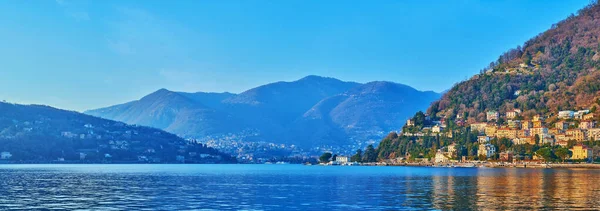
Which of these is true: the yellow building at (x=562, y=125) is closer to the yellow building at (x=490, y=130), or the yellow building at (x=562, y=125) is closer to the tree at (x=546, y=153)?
the tree at (x=546, y=153)

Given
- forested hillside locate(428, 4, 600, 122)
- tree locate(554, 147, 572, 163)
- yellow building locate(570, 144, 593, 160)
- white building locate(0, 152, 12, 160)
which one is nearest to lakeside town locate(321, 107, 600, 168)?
yellow building locate(570, 144, 593, 160)

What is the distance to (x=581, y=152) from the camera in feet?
461

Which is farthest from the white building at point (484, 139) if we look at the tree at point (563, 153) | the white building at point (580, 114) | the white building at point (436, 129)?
the tree at point (563, 153)

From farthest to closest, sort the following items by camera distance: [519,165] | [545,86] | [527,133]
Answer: [545,86] → [527,133] → [519,165]

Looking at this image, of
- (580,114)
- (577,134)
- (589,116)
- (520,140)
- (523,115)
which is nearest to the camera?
(577,134)

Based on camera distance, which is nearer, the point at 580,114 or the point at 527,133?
the point at 580,114

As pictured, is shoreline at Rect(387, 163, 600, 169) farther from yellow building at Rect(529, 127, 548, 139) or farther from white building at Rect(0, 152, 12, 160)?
white building at Rect(0, 152, 12, 160)

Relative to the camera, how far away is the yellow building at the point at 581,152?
139250 millimetres

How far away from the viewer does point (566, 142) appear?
149 metres

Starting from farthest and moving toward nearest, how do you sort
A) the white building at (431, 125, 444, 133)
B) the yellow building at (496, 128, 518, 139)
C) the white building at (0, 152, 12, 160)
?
the white building at (0, 152, 12, 160) → the white building at (431, 125, 444, 133) → the yellow building at (496, 128, 518, 139)

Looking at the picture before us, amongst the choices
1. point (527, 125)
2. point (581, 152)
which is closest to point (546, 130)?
point (527, 125)

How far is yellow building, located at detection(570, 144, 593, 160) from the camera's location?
13925 cm

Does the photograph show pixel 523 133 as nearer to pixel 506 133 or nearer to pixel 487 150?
pixel 506 133

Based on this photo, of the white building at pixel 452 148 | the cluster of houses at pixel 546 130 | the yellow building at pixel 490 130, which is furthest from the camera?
the yellow building at pixel 490 130
